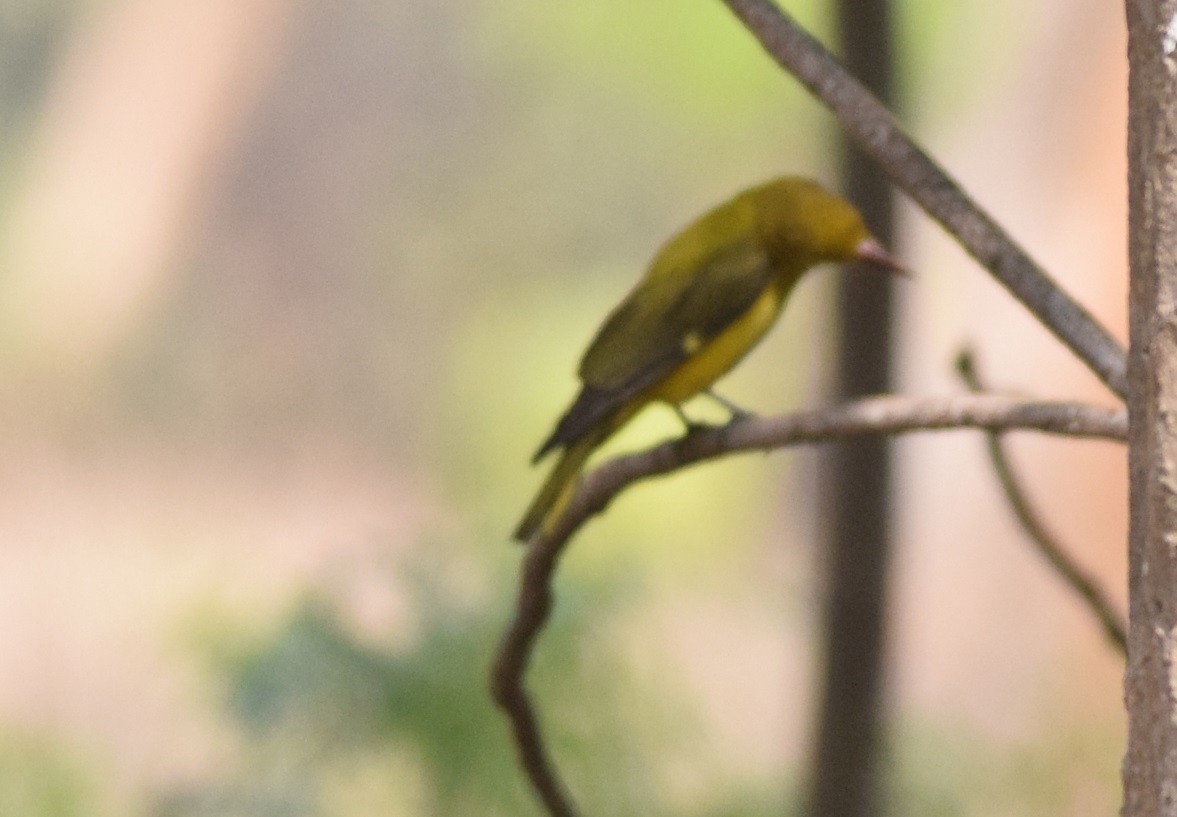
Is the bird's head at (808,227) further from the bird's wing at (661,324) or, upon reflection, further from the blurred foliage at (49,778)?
the blurred foliage at (49,778)

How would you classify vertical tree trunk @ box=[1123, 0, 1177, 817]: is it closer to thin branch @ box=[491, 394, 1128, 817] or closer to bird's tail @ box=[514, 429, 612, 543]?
thin branch @ box=[491, 394, 1128, 817]

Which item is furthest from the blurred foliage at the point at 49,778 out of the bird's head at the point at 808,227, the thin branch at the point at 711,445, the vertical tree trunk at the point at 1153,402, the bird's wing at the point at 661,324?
the vertical tree trunk at the point at 1153,402

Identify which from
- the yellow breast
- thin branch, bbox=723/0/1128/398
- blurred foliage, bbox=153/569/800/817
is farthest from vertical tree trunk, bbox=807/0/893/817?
thin branch, bbox=723/0/1128/398

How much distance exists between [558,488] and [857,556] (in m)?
0.67

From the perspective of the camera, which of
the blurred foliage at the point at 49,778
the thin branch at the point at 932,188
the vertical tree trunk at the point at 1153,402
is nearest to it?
the vertical tree trunk at the point at 1153,402

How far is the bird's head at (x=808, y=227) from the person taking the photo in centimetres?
139

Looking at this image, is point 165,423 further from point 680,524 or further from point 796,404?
point 796,404

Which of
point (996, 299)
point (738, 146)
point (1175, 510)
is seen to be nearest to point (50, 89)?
point (738, 146)

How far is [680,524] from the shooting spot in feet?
6.33

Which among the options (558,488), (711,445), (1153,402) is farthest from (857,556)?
(1153,402)

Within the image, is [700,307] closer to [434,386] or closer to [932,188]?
[932,188]

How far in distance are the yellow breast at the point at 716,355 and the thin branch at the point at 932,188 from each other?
0.43 m

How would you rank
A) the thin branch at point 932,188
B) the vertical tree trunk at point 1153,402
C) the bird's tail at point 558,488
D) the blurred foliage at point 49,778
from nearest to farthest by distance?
the vertical tree trunk at point 1153,402
the thin branch at point 932,188
the bird's tail at point 558,488
the blurred foliage at point 49,778

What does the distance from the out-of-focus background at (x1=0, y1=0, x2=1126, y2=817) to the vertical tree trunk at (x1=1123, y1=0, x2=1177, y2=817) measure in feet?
3.98
